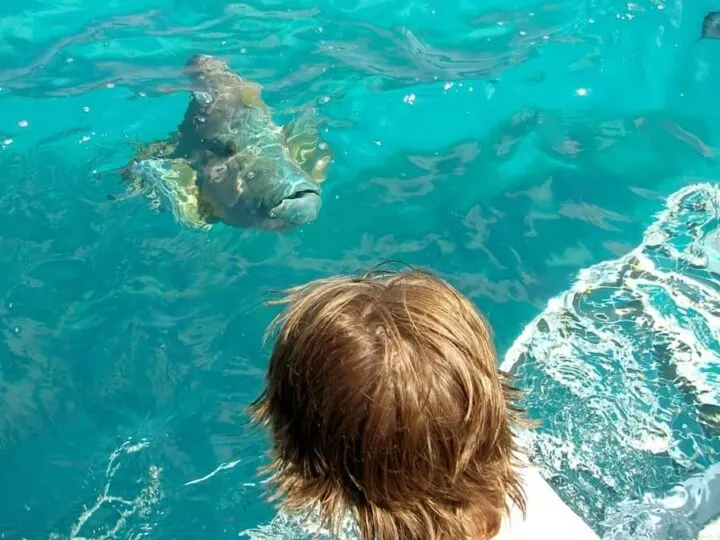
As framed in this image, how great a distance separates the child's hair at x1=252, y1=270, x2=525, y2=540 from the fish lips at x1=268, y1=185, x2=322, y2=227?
2.19 metres

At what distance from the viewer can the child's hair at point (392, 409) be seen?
1.75m

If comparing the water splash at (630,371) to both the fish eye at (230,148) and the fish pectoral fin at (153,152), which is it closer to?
Answer: the fish eye at (230,148)

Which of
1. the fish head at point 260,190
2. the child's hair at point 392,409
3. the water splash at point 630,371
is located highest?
the child's hair at point 392,409

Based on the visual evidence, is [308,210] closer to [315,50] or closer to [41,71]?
[315,50]

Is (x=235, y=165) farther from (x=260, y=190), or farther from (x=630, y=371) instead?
(x=630, y=371)

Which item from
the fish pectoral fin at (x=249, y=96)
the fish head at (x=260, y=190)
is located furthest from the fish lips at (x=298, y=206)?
the fish pectoral fin at (x=249, y=96)

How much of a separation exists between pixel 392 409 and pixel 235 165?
3.12 metres

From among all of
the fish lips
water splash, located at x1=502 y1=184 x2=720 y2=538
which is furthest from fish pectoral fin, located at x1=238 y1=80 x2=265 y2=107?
water splash, located at x1=502 y1=184 x2=720 y2=538

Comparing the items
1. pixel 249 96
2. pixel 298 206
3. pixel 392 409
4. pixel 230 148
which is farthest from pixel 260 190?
pixel 392 409

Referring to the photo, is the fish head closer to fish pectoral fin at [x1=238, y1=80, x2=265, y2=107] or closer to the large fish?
the large fish

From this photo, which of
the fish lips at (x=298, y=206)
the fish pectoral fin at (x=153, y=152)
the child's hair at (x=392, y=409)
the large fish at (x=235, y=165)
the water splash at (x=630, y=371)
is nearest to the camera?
the child's hair at (x=392, y=409)

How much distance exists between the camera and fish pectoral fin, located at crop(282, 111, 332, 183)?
506cm

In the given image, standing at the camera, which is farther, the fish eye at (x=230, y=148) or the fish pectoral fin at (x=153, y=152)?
the fish pectoral fin at (x=153, y=152)

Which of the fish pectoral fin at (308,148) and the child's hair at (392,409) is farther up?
the child's hair at (392,409)
